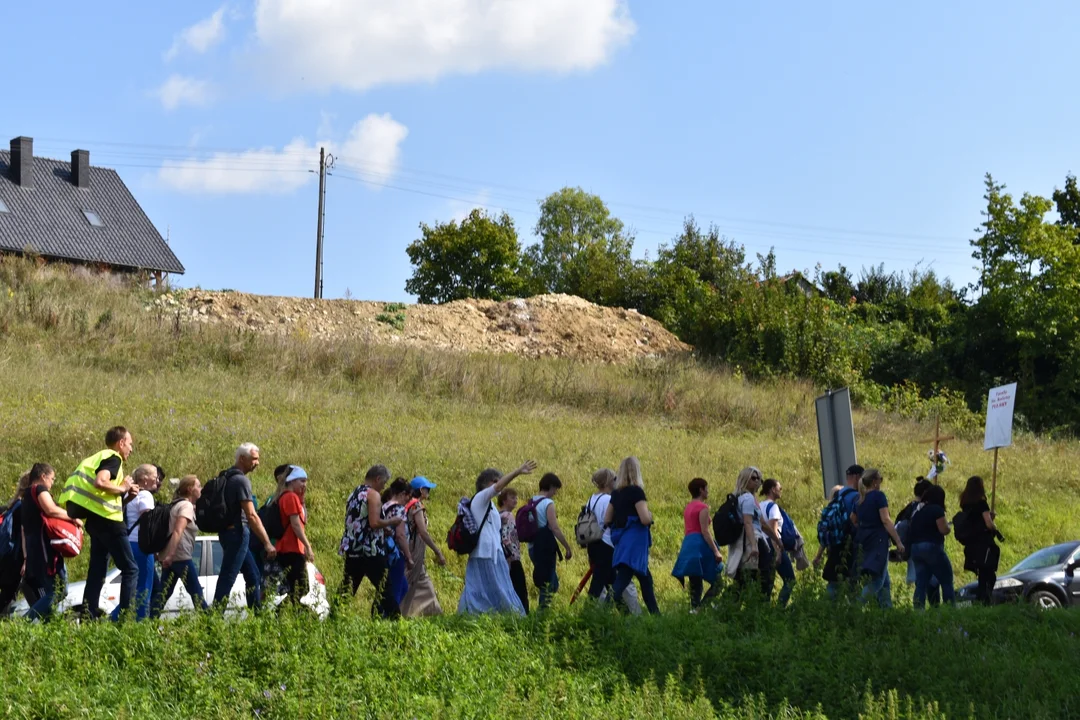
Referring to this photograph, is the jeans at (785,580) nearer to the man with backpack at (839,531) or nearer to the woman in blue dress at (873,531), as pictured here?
the man with backpack at (839,531)

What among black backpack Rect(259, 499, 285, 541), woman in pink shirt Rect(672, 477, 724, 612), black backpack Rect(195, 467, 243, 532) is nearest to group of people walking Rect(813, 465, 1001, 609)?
woman in pink shirt Rect(672, 477, 724, 612)

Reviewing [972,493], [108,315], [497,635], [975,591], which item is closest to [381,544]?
[497,635]

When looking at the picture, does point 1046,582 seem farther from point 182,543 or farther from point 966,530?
point 182,543

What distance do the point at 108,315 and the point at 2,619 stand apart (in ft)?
77.2

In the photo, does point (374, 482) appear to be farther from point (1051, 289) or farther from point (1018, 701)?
point (1051, 289)

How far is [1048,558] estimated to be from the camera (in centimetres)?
1694

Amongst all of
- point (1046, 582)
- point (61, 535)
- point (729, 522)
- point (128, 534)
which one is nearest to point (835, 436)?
point (729, 522)

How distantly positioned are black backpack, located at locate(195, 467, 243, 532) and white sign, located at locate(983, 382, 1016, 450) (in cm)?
1274

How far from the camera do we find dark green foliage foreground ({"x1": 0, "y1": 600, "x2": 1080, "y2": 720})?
27.5 ft

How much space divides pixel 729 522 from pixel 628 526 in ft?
4.13

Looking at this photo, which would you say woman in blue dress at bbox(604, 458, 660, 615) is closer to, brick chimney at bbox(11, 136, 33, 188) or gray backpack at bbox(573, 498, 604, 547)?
gray backpack at bbox(573, 498, 604, 547)

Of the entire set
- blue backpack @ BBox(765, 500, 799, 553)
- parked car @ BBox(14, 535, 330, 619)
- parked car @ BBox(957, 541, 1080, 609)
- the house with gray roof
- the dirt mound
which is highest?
the house with gray roof

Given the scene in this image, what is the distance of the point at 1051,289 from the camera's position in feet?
135

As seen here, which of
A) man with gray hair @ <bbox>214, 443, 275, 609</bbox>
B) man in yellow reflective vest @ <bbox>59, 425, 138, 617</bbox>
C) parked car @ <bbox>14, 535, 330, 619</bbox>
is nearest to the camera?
parked car @ <bbox>14, 535, 330, 619</bbox>
